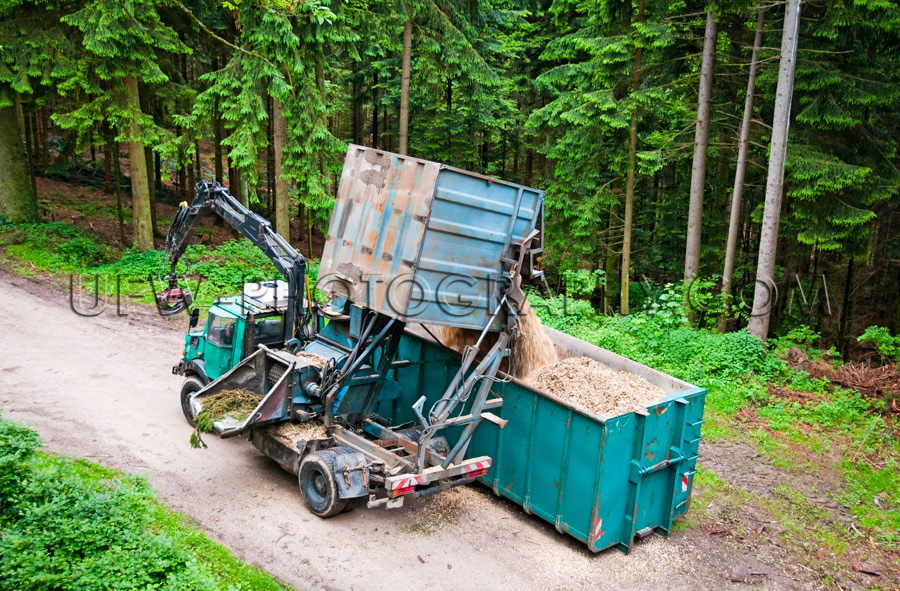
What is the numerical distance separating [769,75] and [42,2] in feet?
64.5

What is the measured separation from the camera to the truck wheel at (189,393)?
10.2 meters

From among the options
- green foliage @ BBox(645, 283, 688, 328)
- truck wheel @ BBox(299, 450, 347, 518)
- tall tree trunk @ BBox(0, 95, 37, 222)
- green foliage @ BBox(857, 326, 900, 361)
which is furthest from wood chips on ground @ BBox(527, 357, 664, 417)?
tall tree trunk @ BBox(0, 95, 37, 222)

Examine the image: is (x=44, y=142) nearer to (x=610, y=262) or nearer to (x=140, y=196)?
(x=140, y=196)

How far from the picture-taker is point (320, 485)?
7977 millimetres

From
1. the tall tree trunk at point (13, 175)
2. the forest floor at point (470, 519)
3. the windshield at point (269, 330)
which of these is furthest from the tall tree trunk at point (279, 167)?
the windshield at point (269, 330)

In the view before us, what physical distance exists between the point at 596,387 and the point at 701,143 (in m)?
10.4

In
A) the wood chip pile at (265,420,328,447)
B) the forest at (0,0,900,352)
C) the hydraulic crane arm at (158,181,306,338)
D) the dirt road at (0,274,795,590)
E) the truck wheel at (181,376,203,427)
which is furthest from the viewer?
the forest at (0,0,900,352)

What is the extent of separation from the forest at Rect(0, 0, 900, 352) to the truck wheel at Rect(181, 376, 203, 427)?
775 centimetres

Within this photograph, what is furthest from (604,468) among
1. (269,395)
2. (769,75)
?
(769,75)

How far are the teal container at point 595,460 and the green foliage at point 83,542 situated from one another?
331cm

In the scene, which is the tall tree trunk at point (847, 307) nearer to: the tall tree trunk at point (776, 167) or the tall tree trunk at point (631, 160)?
the tall tree trunk at point (631, 160)

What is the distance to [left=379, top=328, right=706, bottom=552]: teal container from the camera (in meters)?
7.38

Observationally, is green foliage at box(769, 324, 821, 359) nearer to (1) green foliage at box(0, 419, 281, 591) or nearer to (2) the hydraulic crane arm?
(2) the hydraulic crane arm

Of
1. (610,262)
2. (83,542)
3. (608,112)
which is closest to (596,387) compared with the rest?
(83,542)
